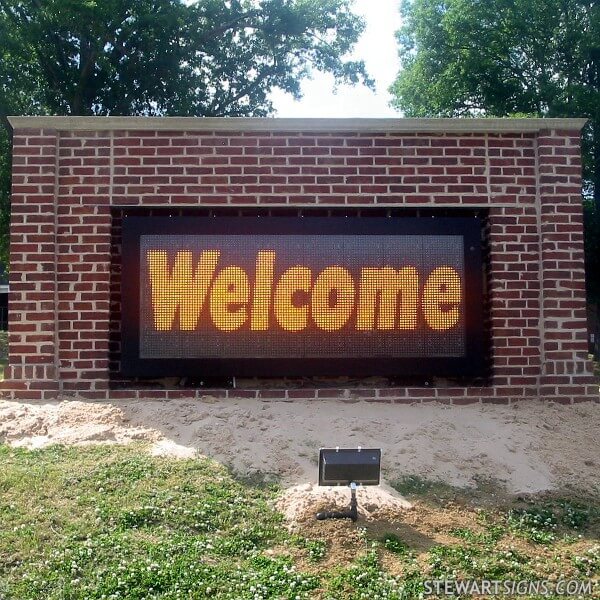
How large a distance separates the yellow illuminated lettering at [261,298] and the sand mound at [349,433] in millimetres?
693

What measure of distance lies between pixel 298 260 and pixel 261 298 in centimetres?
48

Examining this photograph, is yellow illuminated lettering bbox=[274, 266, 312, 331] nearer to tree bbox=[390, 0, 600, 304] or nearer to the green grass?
the green grass

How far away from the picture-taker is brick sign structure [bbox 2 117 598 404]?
6.90 meters

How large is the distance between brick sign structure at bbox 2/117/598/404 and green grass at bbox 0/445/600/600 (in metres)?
1.62

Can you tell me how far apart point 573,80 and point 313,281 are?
1864 cm

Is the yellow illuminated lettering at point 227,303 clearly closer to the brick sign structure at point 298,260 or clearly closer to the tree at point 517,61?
the brick sign structure at point 298,260

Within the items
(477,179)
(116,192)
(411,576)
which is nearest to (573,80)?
(477,179)

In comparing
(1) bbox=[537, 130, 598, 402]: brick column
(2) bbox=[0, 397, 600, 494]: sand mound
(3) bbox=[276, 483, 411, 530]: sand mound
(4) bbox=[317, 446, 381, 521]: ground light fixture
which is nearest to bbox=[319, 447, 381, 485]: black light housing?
(4) bbox=[317, 446, 381, 521]: ground light fixture

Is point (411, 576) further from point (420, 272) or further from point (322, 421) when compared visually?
point (420, 272)

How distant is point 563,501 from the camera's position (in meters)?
5.37

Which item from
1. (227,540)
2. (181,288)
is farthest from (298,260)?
(227,540)

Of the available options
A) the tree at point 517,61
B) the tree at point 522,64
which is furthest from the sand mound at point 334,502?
the tree at point 517,61

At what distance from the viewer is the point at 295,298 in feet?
22.6

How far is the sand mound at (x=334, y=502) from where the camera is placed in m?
4.86
